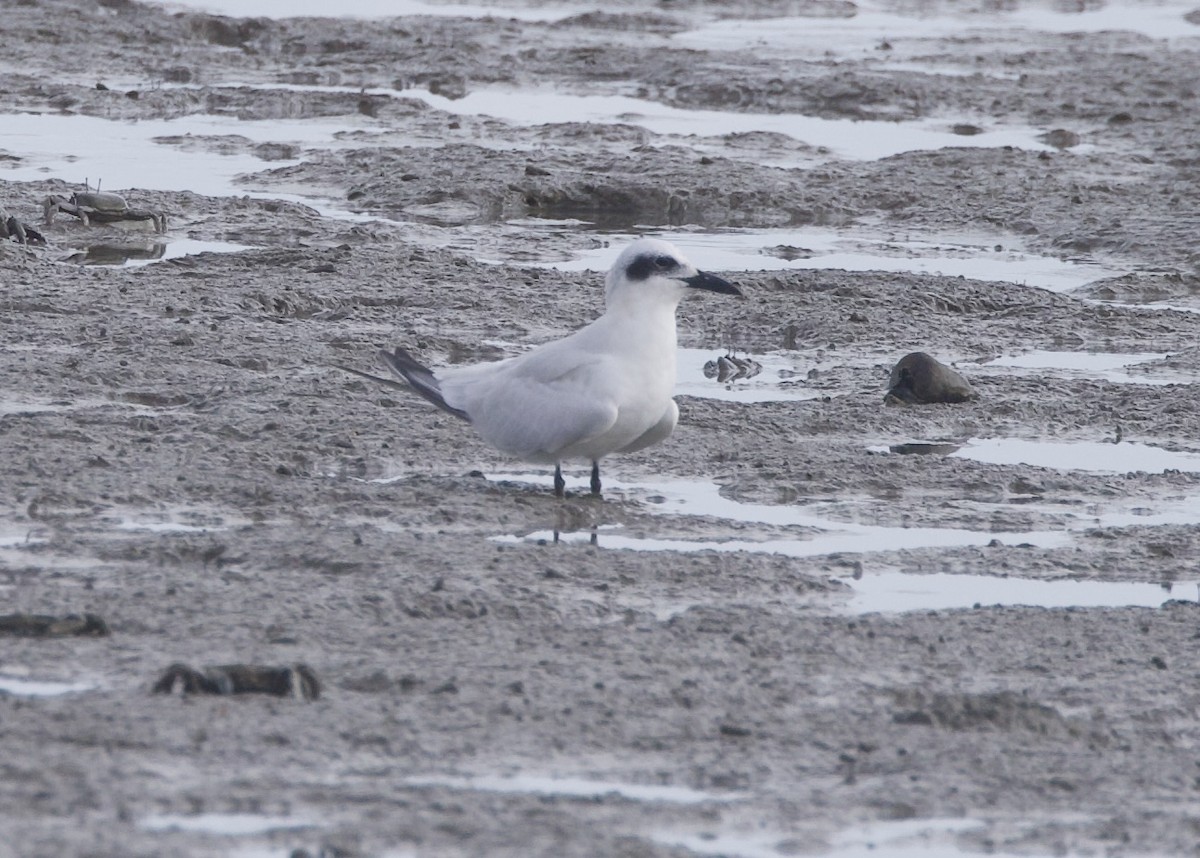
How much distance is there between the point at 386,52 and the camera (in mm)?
19047

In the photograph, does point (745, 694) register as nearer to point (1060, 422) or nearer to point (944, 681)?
point (944, 681)

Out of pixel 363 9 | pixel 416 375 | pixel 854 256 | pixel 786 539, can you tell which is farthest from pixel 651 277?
pixel 363 9

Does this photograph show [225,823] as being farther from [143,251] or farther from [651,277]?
[143,251]

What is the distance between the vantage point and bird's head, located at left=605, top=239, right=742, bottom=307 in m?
6.72

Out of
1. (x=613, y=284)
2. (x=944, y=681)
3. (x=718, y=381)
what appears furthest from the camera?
(x=718, y=381)

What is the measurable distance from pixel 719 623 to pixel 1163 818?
4.65ft

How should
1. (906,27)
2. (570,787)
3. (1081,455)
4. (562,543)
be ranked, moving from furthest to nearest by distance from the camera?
(906,27)
(1081,455)
(562,543)
(570,787)

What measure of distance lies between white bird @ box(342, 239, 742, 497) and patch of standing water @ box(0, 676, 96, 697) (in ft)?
7.29

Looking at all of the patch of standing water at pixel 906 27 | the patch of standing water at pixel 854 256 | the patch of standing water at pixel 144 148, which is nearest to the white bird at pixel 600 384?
the patch of standing water at pixel 854 256

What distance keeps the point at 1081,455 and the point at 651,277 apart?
1.90 metres

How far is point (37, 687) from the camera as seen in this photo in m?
4.54

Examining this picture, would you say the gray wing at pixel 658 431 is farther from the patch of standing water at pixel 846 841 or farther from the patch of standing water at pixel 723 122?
the patch of standing water at pixel 723 122

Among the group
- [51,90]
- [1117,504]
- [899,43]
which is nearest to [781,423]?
[1117,504]

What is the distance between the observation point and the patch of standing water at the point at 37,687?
4492 millimetres
